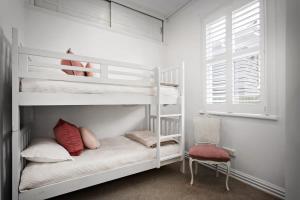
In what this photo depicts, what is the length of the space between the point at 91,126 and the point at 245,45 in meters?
2.74

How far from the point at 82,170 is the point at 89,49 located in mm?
2012

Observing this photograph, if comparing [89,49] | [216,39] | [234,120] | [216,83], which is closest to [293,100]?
[234,120]

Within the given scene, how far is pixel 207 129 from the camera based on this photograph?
2.35m

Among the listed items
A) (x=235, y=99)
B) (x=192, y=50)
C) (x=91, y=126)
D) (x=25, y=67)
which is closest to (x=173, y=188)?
(x=235, y=99)

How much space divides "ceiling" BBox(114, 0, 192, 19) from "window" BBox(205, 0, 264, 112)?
84cm

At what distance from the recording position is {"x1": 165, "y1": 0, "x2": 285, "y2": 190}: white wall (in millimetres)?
1735

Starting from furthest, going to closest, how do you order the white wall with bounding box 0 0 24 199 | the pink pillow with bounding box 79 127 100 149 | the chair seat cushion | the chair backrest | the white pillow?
the chair backrest
the pink pillow with bounding box 79 127 100 149
the chair seat cushion
the white pillow
the white wall with bounding box 0 0 24 199

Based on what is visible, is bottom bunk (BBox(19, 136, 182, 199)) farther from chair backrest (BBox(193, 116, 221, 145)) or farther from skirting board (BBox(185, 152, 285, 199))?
skirting board (BBox(185, 152, 285, 199))

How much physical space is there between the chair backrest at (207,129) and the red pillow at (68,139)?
177 centimetres

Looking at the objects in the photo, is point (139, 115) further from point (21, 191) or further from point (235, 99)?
point (21, 191)

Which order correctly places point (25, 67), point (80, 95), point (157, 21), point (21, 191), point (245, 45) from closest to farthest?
point (21, 191)
point (25, 67)
point (80, 95)
point (245, 45)
point (157, 21)

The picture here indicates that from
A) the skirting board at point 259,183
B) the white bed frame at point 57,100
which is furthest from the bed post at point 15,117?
the skirting board at point 259,183

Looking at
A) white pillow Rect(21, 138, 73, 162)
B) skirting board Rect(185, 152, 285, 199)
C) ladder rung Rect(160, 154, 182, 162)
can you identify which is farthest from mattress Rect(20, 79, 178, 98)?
skirting board Rect(185, 152, 285, 199)

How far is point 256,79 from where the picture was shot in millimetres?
1919
